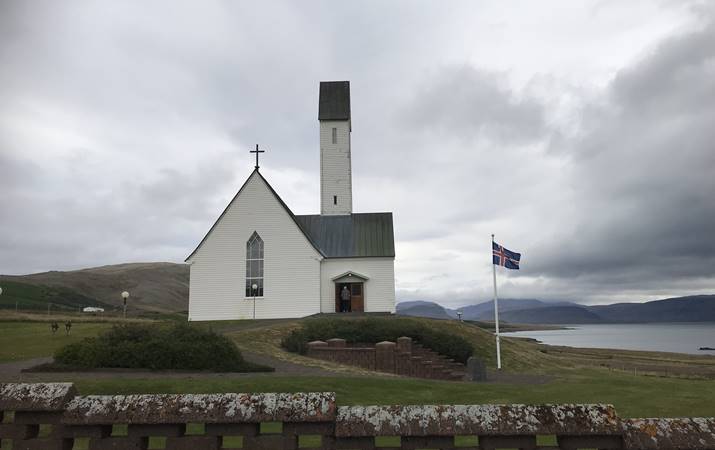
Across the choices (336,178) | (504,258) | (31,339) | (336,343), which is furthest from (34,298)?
(504,258)

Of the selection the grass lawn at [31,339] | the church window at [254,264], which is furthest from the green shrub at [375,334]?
the church window at [254,264]

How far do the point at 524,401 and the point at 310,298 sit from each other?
2439 cm

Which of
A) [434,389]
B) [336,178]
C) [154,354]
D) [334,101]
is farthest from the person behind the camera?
[334,101]

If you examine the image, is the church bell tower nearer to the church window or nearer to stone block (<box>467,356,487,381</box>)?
the church window

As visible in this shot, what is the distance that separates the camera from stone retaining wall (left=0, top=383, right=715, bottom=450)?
4.54 m

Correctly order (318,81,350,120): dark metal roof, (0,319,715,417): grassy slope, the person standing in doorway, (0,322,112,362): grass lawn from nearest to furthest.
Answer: (0,319,715,417): grassy slope → (0,322,112,362): grass lawn → the person standing in doorway → (318,81,350,120): dark metal roof

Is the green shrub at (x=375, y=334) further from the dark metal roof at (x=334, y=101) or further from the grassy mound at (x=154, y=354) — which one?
the dark metal roof at (x=334, y=101)

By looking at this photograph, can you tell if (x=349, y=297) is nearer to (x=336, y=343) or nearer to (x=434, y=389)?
(x=336, y=343)

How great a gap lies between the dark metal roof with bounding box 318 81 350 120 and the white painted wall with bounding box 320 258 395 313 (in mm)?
12948

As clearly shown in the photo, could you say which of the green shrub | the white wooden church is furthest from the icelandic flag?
the white wooden church

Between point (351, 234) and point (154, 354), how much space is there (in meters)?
26.2

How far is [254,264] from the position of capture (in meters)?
38.9

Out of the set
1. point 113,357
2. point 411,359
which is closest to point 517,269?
point 411,359

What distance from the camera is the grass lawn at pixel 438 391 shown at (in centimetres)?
1416
